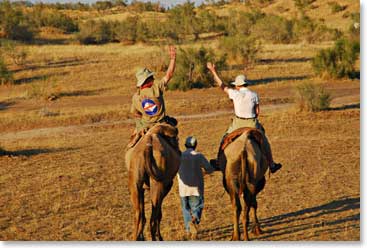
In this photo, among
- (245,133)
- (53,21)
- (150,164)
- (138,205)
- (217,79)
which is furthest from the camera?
(53,21)

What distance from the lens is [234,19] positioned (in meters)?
59.7

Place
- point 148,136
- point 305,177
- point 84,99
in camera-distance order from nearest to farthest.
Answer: point 148,136 < point 305,177 < point 84,99

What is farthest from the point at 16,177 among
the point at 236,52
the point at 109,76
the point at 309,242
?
the point at 236,52

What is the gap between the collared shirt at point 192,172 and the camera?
9188 mm

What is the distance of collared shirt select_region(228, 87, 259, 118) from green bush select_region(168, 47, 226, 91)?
19.1 metres

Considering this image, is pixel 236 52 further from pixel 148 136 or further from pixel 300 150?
pixel 148 136

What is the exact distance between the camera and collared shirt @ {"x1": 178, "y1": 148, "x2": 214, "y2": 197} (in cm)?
919

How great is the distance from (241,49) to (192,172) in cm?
2656

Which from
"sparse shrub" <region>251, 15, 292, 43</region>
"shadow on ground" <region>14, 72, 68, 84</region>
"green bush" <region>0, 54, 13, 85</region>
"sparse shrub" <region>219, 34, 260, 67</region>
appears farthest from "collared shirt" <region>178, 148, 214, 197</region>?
"sparse shrub" <region>251, 15, 292, 43</region>

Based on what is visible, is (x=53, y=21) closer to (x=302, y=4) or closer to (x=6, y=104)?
(x=302, y=4)

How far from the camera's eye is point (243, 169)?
8406 millimetres

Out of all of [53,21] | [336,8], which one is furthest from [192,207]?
[336,8]

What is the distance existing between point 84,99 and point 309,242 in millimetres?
18670

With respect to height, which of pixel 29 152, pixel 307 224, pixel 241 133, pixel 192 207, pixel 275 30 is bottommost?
pixel 29 152
